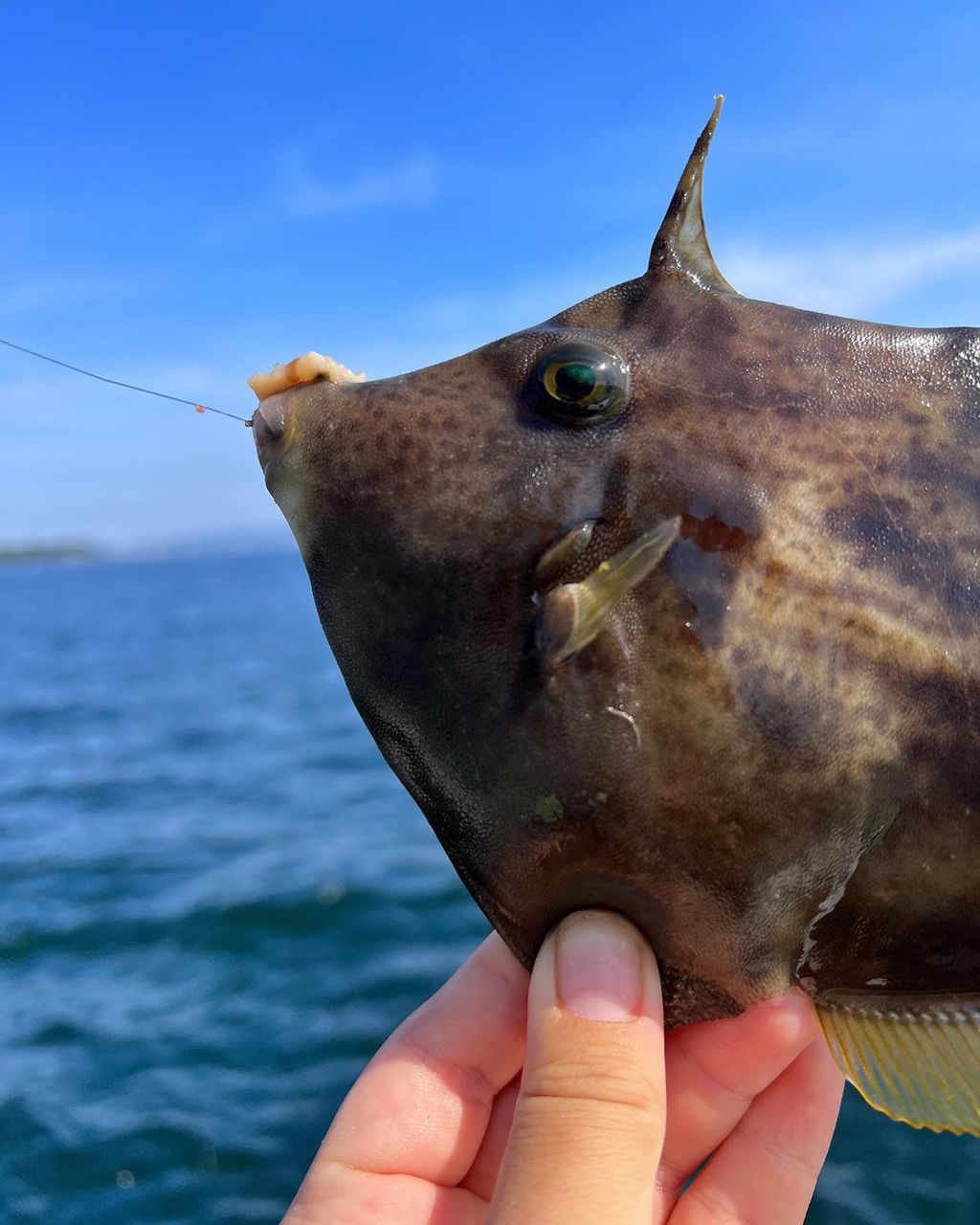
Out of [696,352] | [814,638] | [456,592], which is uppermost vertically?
[696,352]

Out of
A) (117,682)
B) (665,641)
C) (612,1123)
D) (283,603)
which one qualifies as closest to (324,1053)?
(612,1123)

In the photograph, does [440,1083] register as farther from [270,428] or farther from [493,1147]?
[270,428]

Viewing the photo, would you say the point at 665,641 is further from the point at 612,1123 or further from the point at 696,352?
the point at 612,1123

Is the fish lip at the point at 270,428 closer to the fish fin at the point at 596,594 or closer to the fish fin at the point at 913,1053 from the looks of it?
the fish fin at the point at 596,594

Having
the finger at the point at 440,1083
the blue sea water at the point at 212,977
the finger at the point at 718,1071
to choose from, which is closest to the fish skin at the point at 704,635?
the finger at the point at 718,1071

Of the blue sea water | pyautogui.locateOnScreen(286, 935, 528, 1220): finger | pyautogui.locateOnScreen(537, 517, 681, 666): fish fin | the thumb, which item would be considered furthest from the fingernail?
the blue sea water

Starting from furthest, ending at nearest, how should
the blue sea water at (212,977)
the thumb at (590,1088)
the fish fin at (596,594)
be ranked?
the blue sea water at (212,977) < the thumb at (590,1088) < the fish fin at (596,594)
